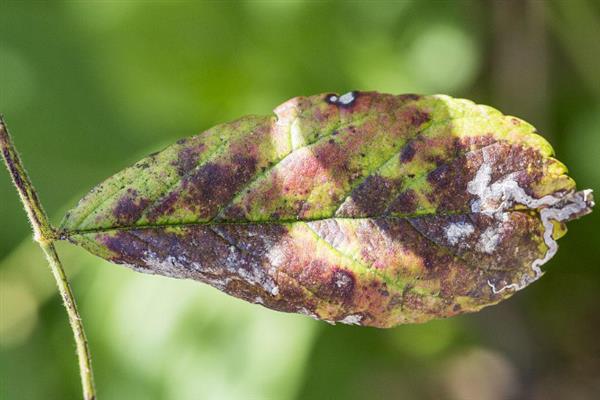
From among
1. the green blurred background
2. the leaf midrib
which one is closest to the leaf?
the leaf midrib

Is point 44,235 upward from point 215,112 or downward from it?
downward

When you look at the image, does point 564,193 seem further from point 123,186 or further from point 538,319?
point 538,319

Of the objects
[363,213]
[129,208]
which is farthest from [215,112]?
[363,213]

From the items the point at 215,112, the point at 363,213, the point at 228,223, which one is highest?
the point at 215,112

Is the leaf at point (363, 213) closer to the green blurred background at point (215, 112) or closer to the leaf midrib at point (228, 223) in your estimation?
the leaf midrib at point (228, 223)

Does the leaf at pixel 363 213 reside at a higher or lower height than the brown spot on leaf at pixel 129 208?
lower

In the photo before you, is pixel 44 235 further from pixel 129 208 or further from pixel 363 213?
pixel 363 213

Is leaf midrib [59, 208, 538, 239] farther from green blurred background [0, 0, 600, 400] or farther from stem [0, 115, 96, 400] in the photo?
green blurred background [0, 0, 600, 400]

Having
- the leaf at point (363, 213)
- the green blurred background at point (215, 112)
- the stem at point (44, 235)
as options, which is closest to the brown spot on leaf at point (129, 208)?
the leaf at point (363, 213)
